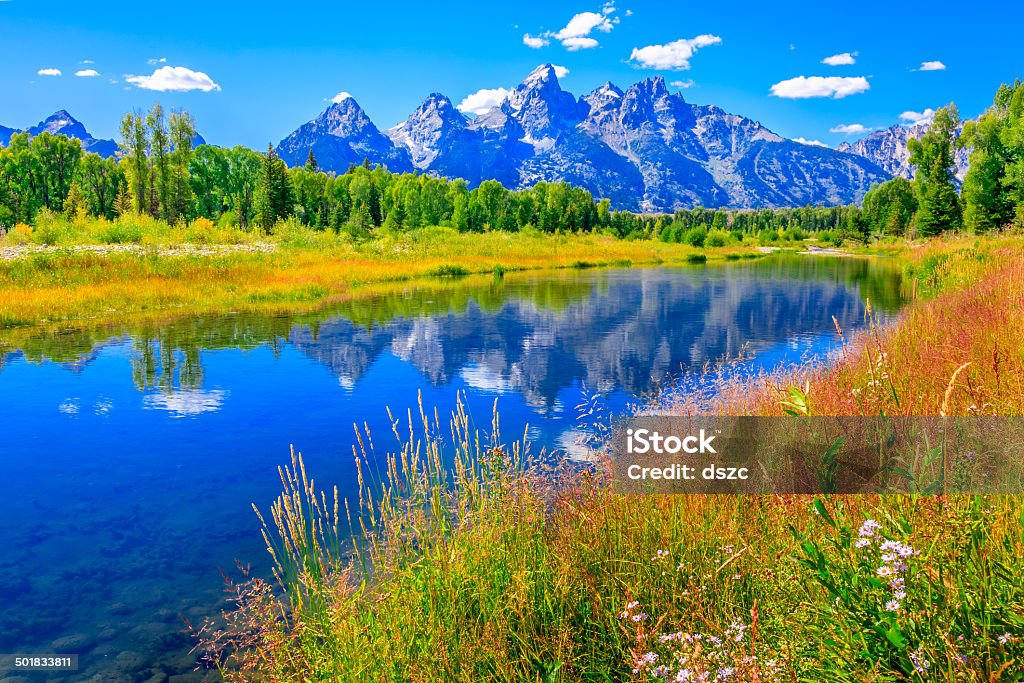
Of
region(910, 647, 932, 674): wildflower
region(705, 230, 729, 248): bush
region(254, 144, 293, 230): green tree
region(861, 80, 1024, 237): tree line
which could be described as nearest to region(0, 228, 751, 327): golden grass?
region(254, 144, 293, 230): green tree

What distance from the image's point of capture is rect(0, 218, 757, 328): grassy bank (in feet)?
79.7

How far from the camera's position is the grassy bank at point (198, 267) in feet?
79.7

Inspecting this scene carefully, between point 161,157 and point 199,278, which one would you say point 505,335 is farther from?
point 161,157

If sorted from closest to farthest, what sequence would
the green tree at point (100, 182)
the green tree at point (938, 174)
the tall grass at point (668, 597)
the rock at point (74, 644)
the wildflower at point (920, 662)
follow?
the wildflower at point (920, 662) < the tall grass at point (668, 597) < the rock at point (74, 644) < the green tree at point (938, 174) < the green tree at point (100, 182)

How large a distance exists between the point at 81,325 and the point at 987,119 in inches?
2752

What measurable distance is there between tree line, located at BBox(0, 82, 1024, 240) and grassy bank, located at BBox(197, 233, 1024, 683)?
Result: 52.8m

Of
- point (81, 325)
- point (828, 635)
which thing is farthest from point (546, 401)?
point (81, 325)

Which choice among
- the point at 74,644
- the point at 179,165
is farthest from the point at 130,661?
the point at 179,165

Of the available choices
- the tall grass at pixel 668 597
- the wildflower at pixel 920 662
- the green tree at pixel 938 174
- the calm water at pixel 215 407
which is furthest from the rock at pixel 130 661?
the green tree at pixel 938 174

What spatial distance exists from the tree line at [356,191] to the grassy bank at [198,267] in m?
12.6

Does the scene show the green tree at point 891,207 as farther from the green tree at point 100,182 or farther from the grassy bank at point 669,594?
the green tree at point 100,182

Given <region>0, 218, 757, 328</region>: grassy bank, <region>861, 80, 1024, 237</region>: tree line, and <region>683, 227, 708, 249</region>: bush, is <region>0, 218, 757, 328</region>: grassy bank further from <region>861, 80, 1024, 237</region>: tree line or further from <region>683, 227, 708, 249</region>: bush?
<region>683, 227, 708, 249</region>: bush

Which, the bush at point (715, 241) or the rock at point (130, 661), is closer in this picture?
the rock at point (130, 661)

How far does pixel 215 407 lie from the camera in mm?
12719
